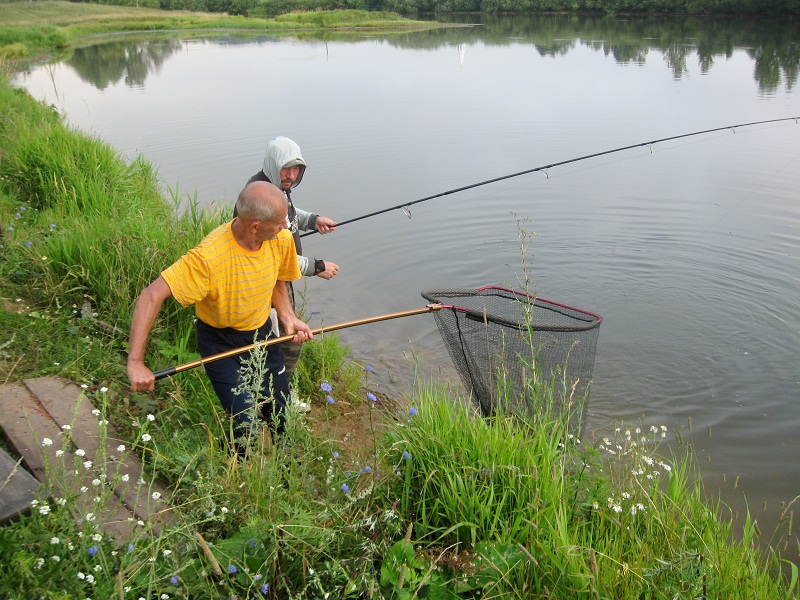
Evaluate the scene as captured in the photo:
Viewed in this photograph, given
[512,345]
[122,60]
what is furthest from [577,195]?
[122,60]

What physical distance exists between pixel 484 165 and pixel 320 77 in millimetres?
12822

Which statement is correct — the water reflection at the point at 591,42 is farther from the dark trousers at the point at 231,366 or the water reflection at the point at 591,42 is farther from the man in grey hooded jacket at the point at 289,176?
the dark trousers at the point at 231,366

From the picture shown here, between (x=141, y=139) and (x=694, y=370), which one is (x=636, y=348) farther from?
(x=141, y=139)

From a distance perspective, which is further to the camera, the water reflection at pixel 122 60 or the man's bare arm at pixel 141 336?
the water reflection at pixel 122 60

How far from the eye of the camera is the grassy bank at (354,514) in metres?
2.52

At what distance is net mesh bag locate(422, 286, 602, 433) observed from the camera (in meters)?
3.98

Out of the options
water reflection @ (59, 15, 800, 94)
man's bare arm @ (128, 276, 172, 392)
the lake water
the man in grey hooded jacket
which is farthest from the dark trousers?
water reflection @ (59, 15, 800, 94)

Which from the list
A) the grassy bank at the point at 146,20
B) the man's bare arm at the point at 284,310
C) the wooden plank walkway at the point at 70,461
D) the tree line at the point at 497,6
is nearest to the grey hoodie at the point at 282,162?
the man's bare arm at the point at 284,310

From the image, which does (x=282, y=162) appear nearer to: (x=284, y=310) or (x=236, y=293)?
(x=284, y=310)

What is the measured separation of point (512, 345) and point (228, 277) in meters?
1.53

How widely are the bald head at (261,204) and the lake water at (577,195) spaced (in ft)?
8.72

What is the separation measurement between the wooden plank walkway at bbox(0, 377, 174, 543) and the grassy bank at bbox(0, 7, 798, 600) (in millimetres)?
44

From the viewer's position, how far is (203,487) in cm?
278

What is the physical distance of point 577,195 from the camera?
36.0ft
